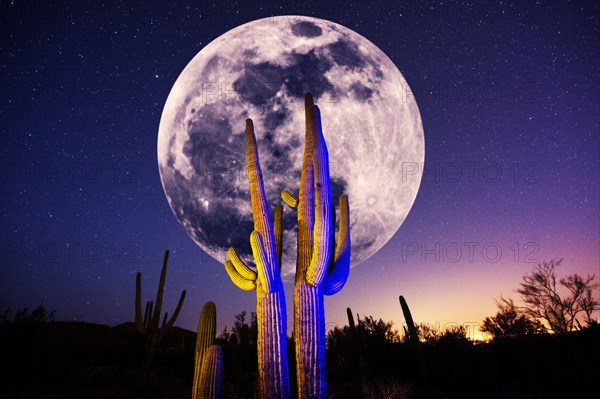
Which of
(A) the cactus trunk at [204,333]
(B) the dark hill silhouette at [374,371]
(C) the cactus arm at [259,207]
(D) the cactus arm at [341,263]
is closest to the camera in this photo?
(C) the cactus arm at [259,207]

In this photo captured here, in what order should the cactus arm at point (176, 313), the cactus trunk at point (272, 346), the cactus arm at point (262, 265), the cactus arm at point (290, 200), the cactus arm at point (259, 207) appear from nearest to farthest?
the cactus trunk at point (272, 346) < the cactus arm at point (262, 265) < the cactus arm at point (259, 207) < the cactus arm at point (290, 200) < the cactus arm at point (176, 313)


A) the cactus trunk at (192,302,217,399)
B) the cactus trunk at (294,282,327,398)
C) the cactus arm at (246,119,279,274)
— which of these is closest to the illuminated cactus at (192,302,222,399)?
the cactus trunk at (192,302,217,399)

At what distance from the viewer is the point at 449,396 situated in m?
8.55

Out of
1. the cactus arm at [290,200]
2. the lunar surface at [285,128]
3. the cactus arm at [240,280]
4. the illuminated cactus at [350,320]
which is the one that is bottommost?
the cactus arm at [240,280]

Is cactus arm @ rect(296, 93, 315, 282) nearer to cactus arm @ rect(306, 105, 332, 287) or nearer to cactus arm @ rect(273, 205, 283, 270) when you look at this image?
cactus arm @ rect(306, 105, 332, 287)

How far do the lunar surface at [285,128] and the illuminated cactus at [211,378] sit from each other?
4226mm

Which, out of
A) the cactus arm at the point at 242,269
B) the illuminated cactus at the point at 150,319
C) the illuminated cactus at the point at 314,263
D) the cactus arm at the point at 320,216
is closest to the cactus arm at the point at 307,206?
the illuminated cactus at the point at 314,263

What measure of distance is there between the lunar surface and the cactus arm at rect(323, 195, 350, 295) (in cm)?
215

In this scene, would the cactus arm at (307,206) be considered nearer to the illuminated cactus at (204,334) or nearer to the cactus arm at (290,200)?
the cactus arm at (290,200)

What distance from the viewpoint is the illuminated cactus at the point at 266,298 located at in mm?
5523

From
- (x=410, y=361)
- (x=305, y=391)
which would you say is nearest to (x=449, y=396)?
(x=410, y=361)

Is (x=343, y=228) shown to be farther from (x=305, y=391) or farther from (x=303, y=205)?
(x=305, y=391)

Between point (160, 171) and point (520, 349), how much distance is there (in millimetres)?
12791

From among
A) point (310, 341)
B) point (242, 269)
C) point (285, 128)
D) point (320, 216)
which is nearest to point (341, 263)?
point (320, 216)
